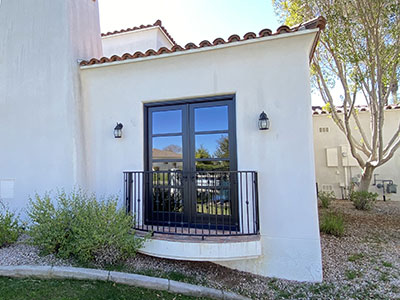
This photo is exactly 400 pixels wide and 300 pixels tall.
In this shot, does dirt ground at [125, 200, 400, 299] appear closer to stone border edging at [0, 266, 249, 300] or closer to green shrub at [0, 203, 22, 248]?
stone border edging at [0, 266, 249, 300]

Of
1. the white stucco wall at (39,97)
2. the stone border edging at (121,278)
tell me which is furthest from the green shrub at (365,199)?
the white stucco wall at (39,97)

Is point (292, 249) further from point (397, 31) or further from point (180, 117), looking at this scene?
point (397, 31)

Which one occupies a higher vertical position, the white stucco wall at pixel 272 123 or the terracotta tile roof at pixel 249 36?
the terracotta tile roof at pixel 249 36

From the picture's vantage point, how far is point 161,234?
4.45 metres

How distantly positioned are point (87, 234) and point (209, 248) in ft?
7.03

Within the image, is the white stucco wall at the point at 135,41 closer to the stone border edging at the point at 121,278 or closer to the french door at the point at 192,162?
the french door at the point at 192,162

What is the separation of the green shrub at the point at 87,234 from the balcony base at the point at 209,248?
1.60 feet

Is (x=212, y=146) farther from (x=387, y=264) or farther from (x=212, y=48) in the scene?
(x=387, y=264)

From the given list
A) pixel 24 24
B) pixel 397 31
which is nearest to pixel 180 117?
pixel 24 24

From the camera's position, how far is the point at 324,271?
4500 millimetres

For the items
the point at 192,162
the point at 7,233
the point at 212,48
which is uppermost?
the point at 212,48

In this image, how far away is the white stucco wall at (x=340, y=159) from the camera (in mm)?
10359

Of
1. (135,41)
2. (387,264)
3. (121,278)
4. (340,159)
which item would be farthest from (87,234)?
(340,159)

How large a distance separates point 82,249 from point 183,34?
967cm
